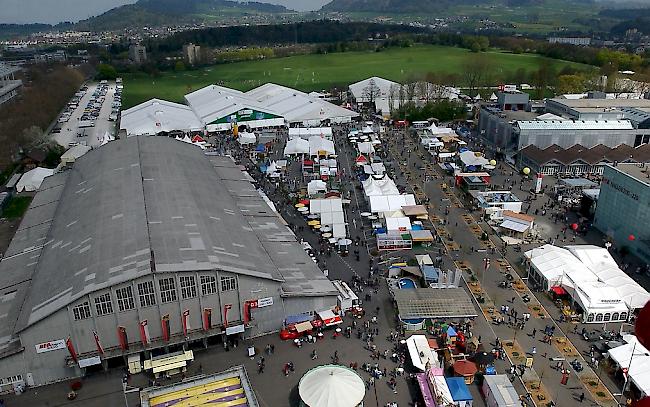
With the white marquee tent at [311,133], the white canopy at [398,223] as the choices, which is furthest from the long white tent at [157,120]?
the white canopy at [398,223]

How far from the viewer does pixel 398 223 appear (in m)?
38.8

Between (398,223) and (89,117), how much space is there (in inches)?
2464

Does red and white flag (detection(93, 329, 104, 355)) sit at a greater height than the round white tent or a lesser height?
greater

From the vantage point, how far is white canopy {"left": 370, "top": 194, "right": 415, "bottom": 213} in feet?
136

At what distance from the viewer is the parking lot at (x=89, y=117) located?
70062 mm

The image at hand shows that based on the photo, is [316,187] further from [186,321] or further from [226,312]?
[186,321]

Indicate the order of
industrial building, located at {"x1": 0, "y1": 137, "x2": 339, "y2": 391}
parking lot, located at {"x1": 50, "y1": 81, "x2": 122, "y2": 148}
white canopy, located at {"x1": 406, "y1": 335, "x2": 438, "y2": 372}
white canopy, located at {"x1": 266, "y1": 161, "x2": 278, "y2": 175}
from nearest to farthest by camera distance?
industrial building, located at {"x1": 0, "y1": 137, "x2": 339, "y2": 391}
white canopy, located at {"x1": 406, "y1": 335, "x2": 438, "y2": 372}
white canopy, located at {"x1": 266, "y1": 161, "x2": 278, "y2": 175}
parking lot, located at {"x1": 50, "y1": 81, "x2": 122, "y2": 148}

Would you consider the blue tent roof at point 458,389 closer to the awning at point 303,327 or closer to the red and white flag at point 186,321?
the awning at point 303,327

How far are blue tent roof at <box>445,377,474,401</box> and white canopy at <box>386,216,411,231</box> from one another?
639 inches

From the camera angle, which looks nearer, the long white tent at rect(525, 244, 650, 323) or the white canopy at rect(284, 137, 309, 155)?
the long white tent at rect(525, 244, 650, 323)

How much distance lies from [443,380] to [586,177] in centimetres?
3695

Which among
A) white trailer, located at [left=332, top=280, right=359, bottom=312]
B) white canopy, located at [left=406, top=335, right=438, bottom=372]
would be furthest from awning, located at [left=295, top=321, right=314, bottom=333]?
white canopy, located at [left=406, top=335, right=438, bottom=372]

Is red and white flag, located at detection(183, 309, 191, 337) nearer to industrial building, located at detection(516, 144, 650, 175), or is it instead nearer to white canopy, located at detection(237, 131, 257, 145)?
industrial building, located at detection(516, 144, 650, 175)

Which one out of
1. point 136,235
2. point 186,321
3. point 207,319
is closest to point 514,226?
point 207,319
